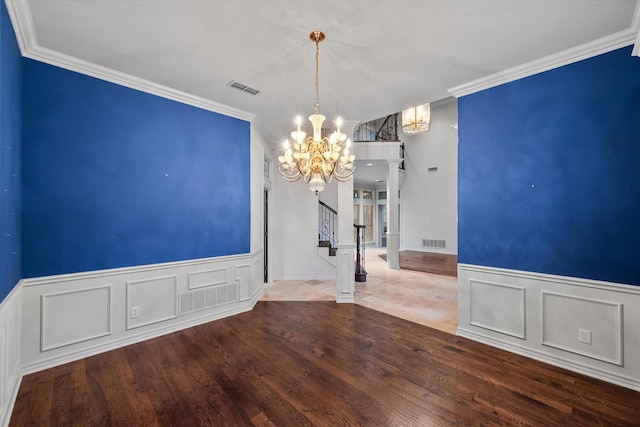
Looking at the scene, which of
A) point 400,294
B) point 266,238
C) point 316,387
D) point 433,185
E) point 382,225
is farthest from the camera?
point 382,225

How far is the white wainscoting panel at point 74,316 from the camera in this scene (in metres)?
2.67

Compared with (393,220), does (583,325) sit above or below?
below

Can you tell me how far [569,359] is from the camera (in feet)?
8.61

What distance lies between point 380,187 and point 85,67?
1230cm

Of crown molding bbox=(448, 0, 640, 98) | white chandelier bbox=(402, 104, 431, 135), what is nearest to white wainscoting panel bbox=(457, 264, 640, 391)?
crown molding bbox=(448, 0, 640, 98)

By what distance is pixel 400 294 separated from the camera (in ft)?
17.0

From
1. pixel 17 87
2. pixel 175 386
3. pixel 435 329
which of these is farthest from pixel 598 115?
pixel 17 87

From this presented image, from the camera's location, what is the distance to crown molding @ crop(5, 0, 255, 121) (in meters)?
2.14

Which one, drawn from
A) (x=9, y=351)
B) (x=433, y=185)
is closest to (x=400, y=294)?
(x=9, y=351)

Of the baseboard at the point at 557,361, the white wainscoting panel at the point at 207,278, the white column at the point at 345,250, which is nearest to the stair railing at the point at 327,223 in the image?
the white column at the point at 345,250

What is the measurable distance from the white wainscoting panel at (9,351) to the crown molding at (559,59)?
Answer: 192 inches

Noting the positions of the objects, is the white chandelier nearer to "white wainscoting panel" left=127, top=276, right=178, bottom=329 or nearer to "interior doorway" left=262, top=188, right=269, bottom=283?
"interior doorway" left=262, top=188, right=269, bottom=283

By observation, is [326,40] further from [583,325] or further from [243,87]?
[583,325]

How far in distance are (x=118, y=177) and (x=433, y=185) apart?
31.0ft
